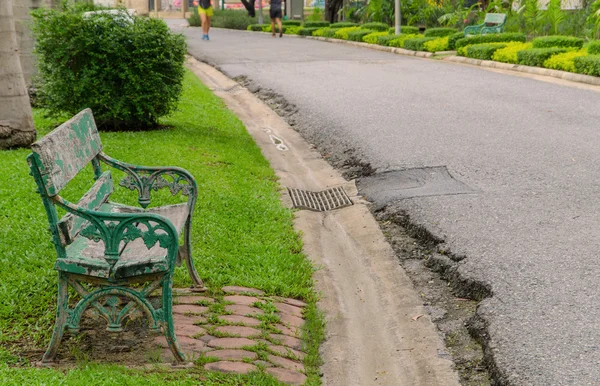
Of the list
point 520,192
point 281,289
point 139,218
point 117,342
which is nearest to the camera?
point 139,218

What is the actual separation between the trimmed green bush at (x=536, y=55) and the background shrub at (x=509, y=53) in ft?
0.78

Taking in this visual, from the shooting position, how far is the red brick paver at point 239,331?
14.0 feet

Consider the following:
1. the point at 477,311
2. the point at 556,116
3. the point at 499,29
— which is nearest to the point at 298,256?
the point at 477,311

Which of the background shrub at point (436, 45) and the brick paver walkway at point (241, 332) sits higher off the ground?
the background shrub at point (436, 45)

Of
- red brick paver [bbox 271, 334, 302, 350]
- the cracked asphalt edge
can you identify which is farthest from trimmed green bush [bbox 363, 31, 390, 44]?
red brick paver [bbox 271, 334, 302, 350]

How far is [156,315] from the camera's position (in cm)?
390

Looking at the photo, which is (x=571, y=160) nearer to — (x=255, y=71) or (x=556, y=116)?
(x=556, y=116)

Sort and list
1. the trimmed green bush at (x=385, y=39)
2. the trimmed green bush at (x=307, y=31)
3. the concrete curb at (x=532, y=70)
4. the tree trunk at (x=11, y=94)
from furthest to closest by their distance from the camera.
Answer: the trimmed green bush at (x=307, y=31) < the trimmed green bush at (x=385, y=39) < the concrete curb at (x=532, y=70) < the tree trunk at (x=11, y=94)

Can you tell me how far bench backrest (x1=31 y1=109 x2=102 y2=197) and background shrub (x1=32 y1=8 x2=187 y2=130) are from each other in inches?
185

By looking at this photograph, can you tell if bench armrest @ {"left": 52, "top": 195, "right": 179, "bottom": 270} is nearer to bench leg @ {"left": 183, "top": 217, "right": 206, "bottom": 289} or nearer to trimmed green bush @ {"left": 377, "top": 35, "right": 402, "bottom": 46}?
bench leg @ {"left": 183, "top": 217, "right": 206, "bottom": 289}

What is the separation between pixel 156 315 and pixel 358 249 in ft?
8.03

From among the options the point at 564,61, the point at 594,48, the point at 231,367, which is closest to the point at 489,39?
the point at 594,48

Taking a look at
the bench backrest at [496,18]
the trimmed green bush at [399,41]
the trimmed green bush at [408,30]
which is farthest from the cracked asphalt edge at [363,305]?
the trimmed green bush at [408,30]

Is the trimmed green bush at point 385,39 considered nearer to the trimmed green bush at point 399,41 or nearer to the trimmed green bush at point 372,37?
the trimmed green bush at point 399,41
